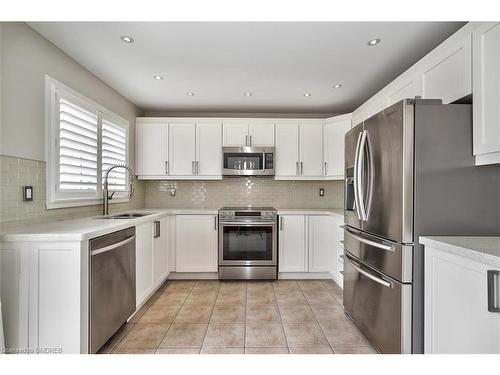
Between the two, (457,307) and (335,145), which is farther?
(335,145)

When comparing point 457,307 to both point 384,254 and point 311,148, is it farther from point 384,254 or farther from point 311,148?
point 311,148

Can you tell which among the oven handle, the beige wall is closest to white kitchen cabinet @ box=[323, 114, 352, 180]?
the oven handle

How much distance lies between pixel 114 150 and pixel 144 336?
205cm

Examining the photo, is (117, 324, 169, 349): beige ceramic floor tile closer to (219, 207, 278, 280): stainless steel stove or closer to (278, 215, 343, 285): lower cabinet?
(219, 207, 278, 280): stainless steel stove

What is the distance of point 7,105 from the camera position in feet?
5.88

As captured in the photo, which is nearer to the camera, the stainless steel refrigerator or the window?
the stainless steel refrigerator

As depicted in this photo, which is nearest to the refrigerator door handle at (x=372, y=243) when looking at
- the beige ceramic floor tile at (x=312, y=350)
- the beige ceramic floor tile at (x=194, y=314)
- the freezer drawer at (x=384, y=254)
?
the freezer drawer at (x=384, y=254)

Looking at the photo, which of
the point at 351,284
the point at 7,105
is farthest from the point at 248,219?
the point at 7,105

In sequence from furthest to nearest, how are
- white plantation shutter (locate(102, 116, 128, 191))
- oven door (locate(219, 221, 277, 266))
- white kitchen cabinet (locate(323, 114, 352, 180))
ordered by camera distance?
white kitchen cabinet (locate(323, 114, 352, 180)), oven door (locate(219, 221, 277, 266)), white plantation shutter (locate(102, 116, 128, 191))

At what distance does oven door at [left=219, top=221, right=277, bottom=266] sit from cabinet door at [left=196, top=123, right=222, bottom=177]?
2.69 feet

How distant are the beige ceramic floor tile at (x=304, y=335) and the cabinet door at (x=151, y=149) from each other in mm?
2624

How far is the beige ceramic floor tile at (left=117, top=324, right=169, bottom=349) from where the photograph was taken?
206 cm

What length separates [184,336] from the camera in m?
2.20

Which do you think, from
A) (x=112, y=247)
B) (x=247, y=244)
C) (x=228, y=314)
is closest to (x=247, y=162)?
(x=247, y=244)
